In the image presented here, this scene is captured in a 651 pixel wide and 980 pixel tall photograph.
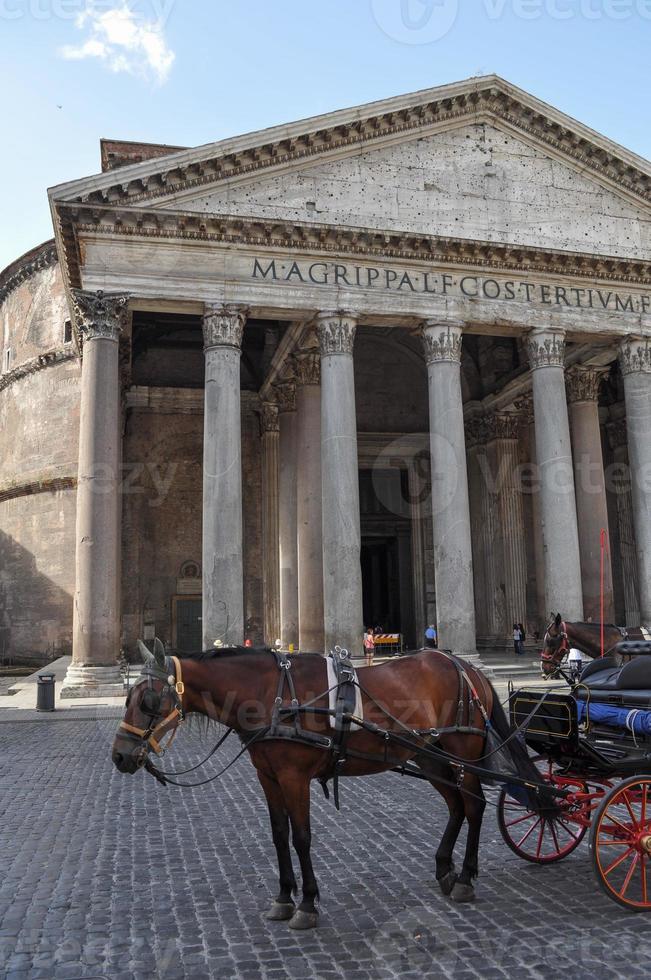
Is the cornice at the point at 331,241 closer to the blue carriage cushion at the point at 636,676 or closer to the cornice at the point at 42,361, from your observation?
the cornice at the point at 42,361

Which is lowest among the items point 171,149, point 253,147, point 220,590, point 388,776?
point 388,776

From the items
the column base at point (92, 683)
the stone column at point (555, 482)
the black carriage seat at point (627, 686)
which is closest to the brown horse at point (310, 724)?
the black carriage seat at point (627, 686)

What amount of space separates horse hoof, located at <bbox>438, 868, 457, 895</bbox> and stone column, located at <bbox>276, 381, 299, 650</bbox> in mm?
Result: 16368

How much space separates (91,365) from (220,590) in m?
5.47

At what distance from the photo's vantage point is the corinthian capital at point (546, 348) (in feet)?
63.5

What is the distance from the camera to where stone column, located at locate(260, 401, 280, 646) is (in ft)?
79.5

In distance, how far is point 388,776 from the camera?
30.9 ft

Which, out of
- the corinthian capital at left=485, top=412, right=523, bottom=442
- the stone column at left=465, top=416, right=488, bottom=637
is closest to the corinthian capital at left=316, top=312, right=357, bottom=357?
the corinthian capital at left=485, top=412, right=523, bottom=442

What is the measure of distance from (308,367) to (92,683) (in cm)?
942

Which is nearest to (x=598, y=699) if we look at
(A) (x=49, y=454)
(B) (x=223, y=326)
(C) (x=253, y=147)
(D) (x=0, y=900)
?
(D) (x=0, y=900)

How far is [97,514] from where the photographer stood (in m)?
16.1

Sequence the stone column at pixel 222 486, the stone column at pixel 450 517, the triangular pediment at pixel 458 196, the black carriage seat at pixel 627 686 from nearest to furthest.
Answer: the black carriage seat at pixel 627 686 → the stone column at pixel 222 486 → the stone column at pixel 450 517 → the triangular pediment at pixel 458 196

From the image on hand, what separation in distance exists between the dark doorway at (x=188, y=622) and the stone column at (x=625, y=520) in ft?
46.6

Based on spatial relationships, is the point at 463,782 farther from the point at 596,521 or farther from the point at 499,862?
the point at 596,521
